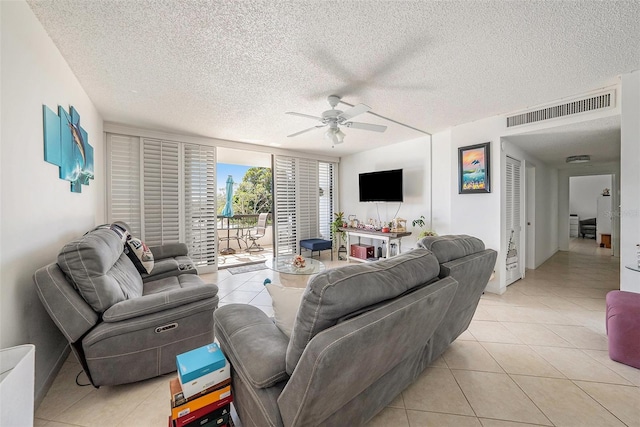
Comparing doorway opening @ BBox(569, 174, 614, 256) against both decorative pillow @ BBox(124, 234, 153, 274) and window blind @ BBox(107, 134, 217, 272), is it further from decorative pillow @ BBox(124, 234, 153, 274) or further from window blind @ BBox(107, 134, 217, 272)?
decorative pillow @ BBox(124, 234, 153, 274)

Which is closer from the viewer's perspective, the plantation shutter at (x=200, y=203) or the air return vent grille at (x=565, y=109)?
the air return vent grille at (x=565, y=109)

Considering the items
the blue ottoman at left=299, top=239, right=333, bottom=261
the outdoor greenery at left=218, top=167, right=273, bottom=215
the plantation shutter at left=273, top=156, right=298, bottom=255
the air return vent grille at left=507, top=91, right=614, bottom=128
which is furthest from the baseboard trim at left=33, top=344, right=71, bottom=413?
the outdoor greenery at left=218, top=167, right=273, bottom=215

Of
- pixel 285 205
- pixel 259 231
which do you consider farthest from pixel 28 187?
pixel 259 231

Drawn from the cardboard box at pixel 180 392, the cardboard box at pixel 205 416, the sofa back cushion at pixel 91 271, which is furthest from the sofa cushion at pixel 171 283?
the cardboard box at pixel 205 416

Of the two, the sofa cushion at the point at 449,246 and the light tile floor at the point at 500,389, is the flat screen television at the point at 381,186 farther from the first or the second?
the sofa cushion at the point at 449,246

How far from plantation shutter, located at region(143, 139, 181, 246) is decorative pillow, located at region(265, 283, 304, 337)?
344 centimetres

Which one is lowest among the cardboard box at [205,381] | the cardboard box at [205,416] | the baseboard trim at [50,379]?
the baseboard trim at [50,379]

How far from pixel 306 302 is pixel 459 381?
4.94ft

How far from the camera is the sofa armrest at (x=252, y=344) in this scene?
1.02 metres

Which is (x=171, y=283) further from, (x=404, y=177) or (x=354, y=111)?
(x=404, y=177)

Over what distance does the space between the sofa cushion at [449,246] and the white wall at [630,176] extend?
5.63ft

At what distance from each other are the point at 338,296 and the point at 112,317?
58.2 inches

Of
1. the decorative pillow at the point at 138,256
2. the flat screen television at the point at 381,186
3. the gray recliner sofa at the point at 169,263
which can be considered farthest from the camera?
the flat screen television at the point at 381,186

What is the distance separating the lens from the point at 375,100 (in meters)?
2.89
